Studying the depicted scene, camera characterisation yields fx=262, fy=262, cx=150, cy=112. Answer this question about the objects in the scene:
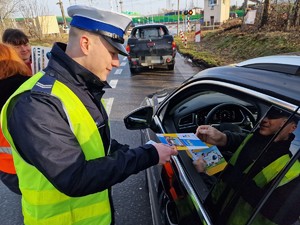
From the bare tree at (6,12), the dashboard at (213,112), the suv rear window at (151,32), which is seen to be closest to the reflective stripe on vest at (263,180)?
the dashboard at (213,112)

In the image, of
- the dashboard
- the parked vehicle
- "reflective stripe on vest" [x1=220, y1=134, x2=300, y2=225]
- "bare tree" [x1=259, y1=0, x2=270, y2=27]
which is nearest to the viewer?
"reflective stripe on vest" [x1=220, y1=134, x2=300, y2=225]

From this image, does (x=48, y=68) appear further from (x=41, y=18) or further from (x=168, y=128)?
(x=41, y=18)

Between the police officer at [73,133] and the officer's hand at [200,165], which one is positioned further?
the officer's hand at [200,165]

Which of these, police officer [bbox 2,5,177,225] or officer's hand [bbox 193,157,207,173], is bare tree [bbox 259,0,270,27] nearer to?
officer's hand [bbox 193,157,207,173]

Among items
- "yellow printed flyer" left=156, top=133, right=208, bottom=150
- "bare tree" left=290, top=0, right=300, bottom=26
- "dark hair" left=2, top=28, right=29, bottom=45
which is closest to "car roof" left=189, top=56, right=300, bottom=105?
"yellow printed flyer" left=156, top=133, right=208, bottom=150

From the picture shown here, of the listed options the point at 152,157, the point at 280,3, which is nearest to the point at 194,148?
the point at 152,157

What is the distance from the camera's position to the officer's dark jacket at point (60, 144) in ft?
3.13

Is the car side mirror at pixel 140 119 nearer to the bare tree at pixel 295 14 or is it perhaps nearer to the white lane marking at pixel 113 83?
the white lane marking at pixel 113 83

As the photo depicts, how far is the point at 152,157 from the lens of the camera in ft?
3.93

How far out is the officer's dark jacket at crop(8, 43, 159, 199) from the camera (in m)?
0.95

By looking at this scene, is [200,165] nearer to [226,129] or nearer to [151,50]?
[226,129]

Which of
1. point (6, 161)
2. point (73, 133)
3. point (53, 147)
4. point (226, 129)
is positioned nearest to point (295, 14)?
point (226, 129)

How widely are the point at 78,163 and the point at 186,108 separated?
141 centimetres

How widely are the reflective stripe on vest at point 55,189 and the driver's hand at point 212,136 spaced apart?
2.99ft
